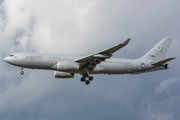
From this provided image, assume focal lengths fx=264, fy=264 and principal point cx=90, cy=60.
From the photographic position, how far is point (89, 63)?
39781mm

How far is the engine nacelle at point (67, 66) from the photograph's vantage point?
38.0m

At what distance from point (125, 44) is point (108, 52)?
12.4ft

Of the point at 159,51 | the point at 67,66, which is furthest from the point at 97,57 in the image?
the point at 159,51

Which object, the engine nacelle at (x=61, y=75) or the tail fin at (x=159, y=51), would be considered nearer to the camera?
the engine nacelle at (x=61, y=75)

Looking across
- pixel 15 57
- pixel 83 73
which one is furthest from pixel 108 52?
pixel 15 57

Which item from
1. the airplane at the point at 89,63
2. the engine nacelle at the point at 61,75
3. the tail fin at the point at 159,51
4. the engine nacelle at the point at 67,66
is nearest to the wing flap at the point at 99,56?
the airplane at the point at 89,63

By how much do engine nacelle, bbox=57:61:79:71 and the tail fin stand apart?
43.7ft

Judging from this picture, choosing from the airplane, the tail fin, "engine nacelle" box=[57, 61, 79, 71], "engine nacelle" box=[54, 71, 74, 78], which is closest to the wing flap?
the airplane

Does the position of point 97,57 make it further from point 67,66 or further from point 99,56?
point 67,66

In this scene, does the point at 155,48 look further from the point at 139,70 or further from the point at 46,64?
the point at 46,64

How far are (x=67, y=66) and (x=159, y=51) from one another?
17.8 metres

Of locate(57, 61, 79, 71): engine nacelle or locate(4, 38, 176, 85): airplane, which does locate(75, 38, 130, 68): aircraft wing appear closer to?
locate(4, 38, 176, 85): airplane

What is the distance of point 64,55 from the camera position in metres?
40.0

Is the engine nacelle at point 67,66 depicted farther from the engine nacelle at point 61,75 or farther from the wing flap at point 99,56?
the engine nacelle at point 61,75
